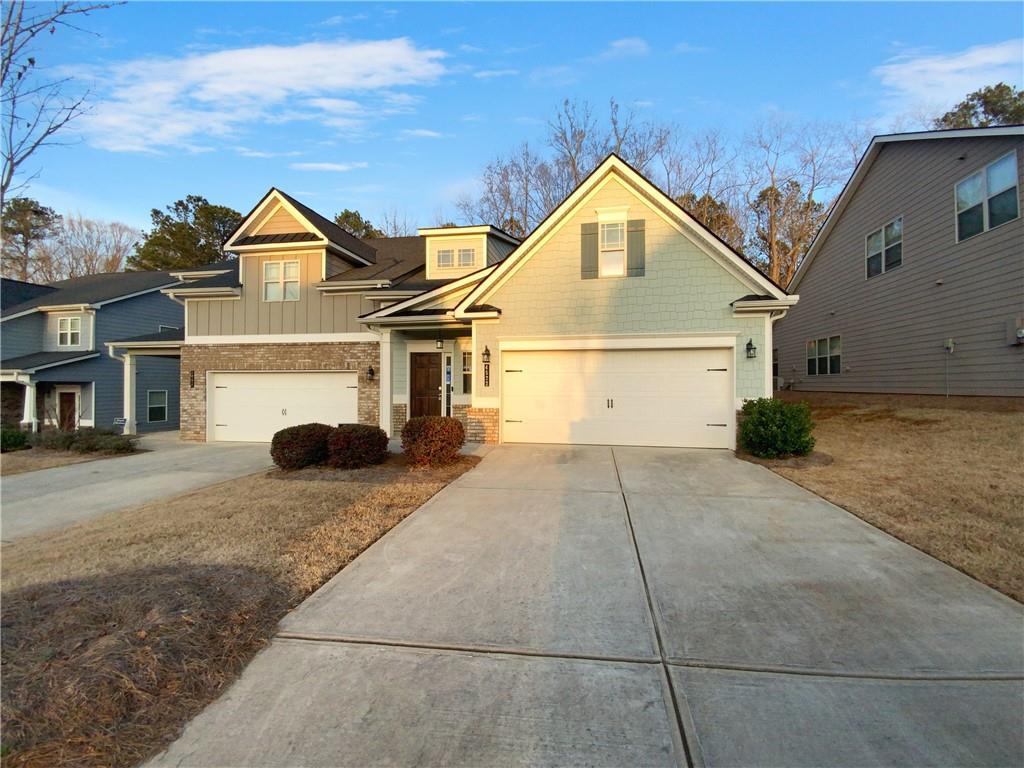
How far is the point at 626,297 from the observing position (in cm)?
1076

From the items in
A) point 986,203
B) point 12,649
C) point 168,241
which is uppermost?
point 168,241

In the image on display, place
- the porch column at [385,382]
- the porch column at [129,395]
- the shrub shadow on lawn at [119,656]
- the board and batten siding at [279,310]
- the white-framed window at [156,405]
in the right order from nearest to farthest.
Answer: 1. the shrub shadow on lawn at [119,656]
2. the porch column at [385,382]
3. the board and batten siding at [279,310]
4. the porch column at [129,395]
5. the white-framed window at [156,405]

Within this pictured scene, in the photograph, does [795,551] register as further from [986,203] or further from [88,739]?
[986,203]

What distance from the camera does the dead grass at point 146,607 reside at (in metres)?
2.39

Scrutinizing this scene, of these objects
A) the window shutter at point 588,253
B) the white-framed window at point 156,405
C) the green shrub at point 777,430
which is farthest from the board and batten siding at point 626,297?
the white-framed window at point 156,405

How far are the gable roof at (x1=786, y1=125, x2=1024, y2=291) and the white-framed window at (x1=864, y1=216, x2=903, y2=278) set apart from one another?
1.71 meters

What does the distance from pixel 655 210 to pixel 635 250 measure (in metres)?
0.92

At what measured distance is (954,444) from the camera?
8.86m

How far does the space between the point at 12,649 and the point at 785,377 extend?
23.1 m

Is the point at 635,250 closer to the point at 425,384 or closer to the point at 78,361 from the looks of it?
the point at 425,384

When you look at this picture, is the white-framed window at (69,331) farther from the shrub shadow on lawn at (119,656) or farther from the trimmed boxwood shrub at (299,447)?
the shrub shadow on lawn at (119,656)

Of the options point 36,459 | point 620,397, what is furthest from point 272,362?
point 620,397

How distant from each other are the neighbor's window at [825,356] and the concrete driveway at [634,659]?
1435 centimetres

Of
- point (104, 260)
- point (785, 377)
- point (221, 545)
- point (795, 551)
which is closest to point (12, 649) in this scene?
point (221, 545)
